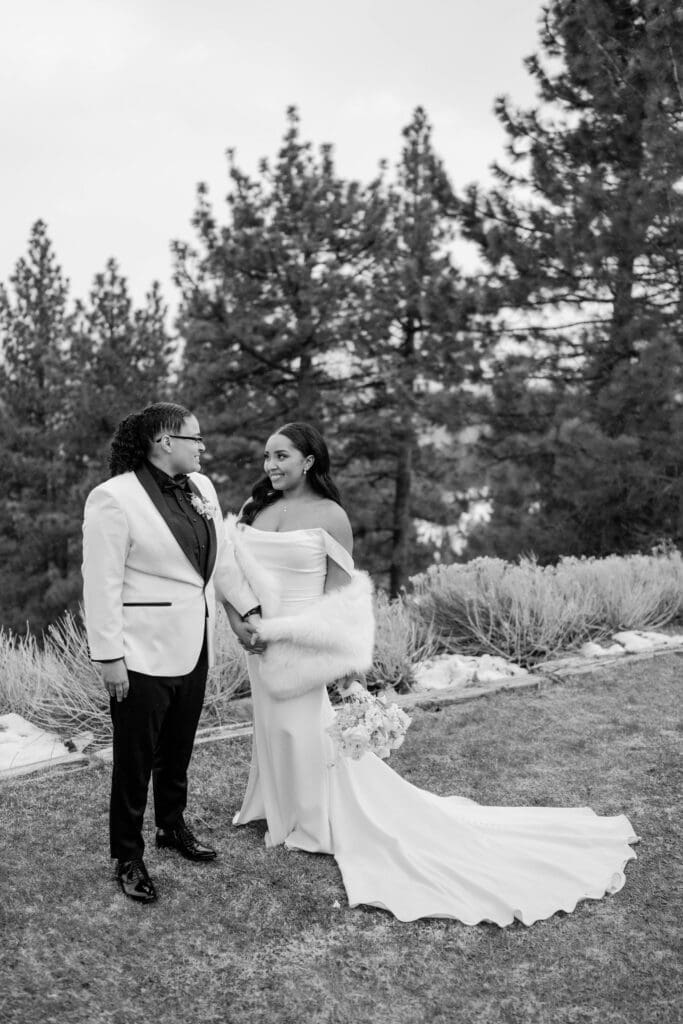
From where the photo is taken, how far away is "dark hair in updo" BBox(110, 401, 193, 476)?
3490mm

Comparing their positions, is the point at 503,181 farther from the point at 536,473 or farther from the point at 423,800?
the point at 423,800

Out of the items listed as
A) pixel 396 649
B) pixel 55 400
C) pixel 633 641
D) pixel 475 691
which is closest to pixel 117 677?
pixel 475 691

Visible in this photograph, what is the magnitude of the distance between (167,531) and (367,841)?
153 cm

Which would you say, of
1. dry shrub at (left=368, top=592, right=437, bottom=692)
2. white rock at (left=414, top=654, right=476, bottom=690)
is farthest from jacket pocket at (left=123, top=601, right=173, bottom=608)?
white rock at (left=414, top=654, right=476, bottom=690)

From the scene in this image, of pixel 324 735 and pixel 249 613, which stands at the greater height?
pixel 249 613

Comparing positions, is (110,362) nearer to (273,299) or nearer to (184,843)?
(273,299)

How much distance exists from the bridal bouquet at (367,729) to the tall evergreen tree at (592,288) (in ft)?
31.0

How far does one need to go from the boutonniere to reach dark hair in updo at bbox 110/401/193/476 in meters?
0.25

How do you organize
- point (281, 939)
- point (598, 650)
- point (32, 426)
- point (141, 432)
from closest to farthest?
point (281, 939) < point (141, 432) < point (598, 650) < point (32, 426)

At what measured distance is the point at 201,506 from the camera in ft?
11.8

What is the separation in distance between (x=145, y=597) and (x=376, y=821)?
4.49 ft

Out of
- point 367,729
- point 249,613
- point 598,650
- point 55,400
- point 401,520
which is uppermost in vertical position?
point 55,400

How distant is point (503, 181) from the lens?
15289mm

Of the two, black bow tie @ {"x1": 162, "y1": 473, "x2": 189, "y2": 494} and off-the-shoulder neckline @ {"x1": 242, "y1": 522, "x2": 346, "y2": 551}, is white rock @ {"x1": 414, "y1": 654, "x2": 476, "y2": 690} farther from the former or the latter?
black bow tie @ {"x1": 162, "y1": 473, "x2": 189, "y2": 494}
